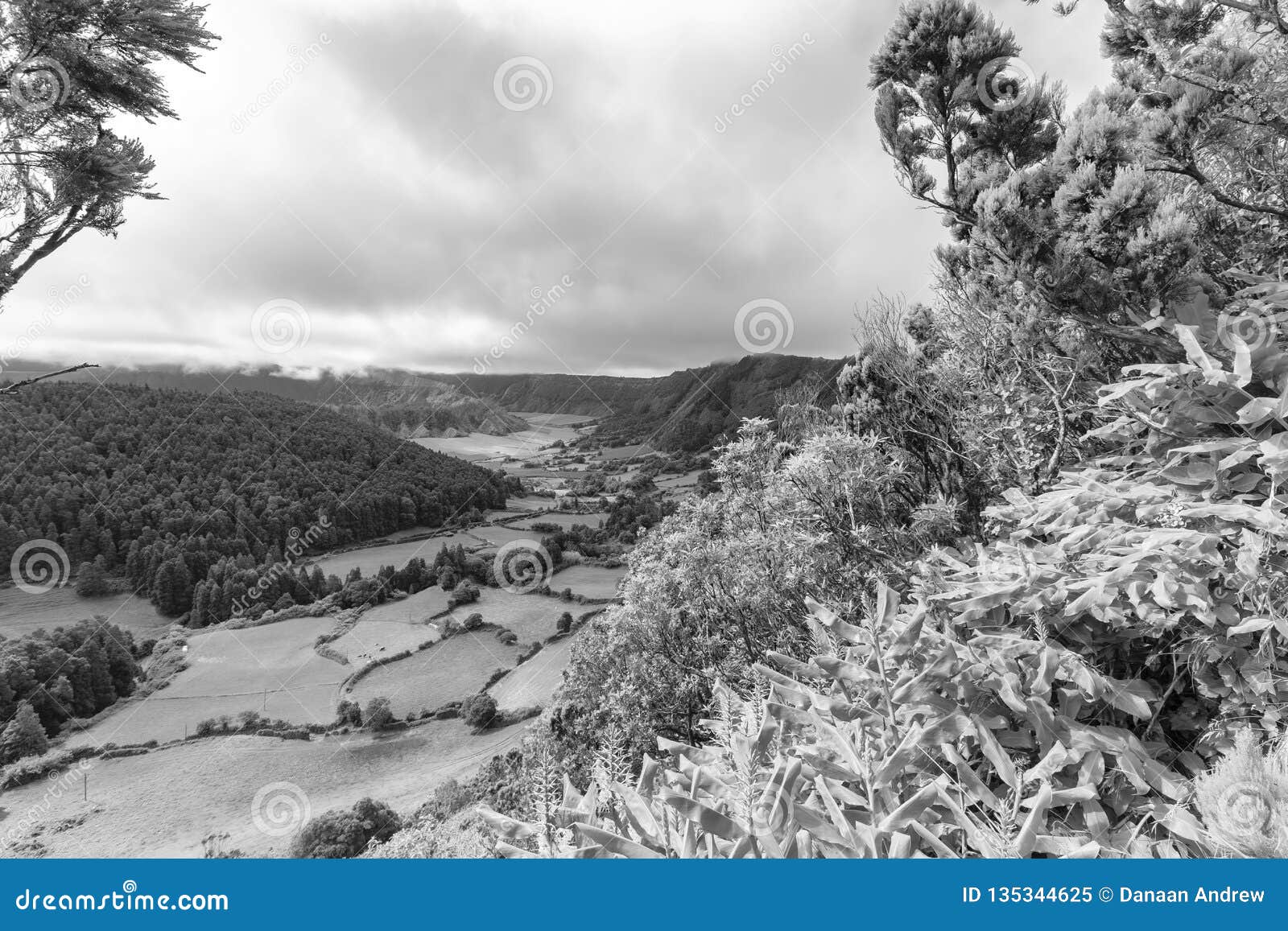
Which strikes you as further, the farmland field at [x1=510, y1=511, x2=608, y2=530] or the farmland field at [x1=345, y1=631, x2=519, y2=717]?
the farmland field at [x1=510, y1=511, x2=608, y2=530]

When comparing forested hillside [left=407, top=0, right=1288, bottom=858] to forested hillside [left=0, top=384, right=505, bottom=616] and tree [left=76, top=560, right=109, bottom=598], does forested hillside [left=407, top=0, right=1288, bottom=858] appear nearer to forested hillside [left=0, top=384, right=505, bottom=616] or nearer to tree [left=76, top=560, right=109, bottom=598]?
forested hillside [left=0, top=384, right=505, bottom=616]

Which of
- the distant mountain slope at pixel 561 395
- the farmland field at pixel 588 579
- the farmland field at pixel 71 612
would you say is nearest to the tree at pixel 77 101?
the distant mountain slope at pixel 561 395

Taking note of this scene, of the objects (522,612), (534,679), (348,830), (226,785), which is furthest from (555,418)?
(348,830)

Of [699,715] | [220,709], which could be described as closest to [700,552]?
[699,715]

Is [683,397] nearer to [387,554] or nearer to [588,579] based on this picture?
[588,579]

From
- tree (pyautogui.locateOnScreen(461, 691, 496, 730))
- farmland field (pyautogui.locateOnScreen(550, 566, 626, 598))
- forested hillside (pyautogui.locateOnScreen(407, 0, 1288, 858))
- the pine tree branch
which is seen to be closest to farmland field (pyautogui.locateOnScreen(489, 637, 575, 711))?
tree (pyautogui.locateOnScreen(461, 691, 496, 730))
